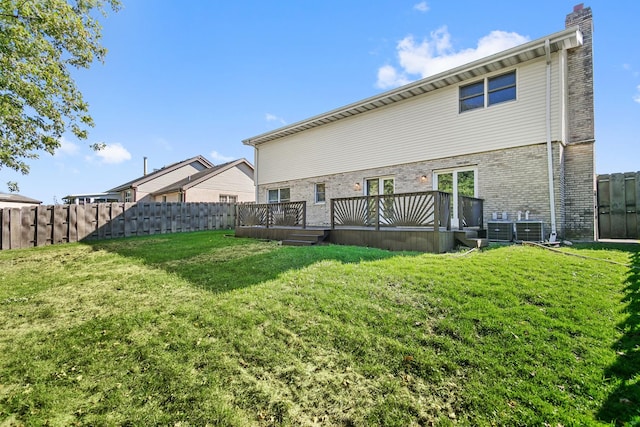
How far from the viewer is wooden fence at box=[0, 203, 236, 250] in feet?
33.2

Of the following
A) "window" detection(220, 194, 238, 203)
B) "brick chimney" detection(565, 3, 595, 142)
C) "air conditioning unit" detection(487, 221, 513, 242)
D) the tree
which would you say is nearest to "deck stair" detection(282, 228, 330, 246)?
"air conditioning unit" detection(487, 221, 513, 242)

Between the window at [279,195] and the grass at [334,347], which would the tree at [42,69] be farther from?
the window at [279,195]

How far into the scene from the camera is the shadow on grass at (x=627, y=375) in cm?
214

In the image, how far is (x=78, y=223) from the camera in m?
11.6

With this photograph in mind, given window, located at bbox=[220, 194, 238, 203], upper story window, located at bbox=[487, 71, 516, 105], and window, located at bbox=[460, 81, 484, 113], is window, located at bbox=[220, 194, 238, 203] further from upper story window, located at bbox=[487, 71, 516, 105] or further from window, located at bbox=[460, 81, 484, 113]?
upper story window, located at bbox=[487, 71, 516, 105]

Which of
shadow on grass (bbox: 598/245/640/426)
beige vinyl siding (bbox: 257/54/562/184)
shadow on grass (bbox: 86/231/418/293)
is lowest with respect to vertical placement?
shadow on grass (bbox: 598/245/640/426)

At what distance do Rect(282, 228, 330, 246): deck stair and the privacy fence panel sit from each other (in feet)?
28.7

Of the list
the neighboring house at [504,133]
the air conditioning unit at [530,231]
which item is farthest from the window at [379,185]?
the air conditioning unit at [530,231]

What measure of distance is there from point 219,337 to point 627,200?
12.0 metres

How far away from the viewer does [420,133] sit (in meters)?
10.7

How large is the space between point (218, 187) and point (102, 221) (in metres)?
11.2

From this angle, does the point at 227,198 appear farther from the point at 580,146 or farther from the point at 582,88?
the point at 582,88

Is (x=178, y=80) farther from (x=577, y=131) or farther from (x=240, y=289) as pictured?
(x=577, y=131)

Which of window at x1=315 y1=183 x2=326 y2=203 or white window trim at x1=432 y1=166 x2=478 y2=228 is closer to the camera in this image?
white window trim at x1=432 y1=166 x2=478 y2=228
